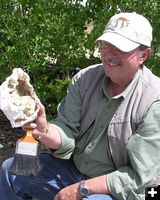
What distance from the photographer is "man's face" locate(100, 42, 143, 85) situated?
287 cm

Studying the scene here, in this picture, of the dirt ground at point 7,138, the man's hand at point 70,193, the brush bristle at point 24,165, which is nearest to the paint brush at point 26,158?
the brush bristle at point 24,165

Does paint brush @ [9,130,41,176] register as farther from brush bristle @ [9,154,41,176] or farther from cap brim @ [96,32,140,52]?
cap brim @ [96,32,140,52]

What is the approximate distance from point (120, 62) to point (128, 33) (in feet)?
0.54

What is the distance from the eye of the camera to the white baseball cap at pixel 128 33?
2848 millimetres

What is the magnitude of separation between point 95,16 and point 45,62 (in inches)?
24.6

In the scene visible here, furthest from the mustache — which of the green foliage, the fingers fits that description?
the green foliage

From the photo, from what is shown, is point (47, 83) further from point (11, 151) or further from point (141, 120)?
point (141, 120)

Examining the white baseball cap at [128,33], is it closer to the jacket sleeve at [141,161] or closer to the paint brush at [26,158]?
the jacket sleeve at [141,161]

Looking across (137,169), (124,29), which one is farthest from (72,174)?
(124,29)

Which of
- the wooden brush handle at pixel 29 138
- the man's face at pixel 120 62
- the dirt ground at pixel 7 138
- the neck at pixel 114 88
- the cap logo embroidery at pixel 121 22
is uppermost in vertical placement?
the cap logo embroidery at pixel 121 22

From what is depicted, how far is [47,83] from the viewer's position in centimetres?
496

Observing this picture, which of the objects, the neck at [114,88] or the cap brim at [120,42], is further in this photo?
the neck at [114,88]

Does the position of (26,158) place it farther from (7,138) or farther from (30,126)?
(7,138)

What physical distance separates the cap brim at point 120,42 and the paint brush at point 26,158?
66 cm
